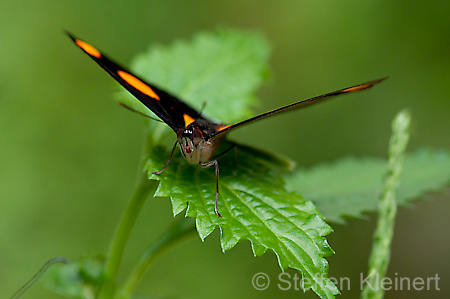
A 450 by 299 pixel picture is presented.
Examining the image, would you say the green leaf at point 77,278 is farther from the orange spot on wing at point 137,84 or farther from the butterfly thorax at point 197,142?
the orange spot on wing at point 137,84

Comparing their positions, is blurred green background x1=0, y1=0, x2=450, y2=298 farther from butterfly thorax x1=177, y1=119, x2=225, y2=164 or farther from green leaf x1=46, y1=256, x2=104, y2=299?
butterfly thorax x1=177, y1=119, x2=225, y2=164

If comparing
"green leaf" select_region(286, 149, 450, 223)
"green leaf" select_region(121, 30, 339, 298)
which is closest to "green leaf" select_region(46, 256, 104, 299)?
"green leaf" select_region(121, 30, 339, 298)

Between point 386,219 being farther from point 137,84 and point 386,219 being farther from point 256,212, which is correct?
point 137,84

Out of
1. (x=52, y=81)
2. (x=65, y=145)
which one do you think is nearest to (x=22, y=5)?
(x=52, y=81)

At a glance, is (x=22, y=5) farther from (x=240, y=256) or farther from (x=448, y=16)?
(x=448, y=16)

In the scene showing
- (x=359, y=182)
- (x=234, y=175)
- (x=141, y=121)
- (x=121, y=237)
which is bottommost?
(x=121, y=237)

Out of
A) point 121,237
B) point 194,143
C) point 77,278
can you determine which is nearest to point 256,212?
point 194,143

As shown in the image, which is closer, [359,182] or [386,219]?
[386,219]
